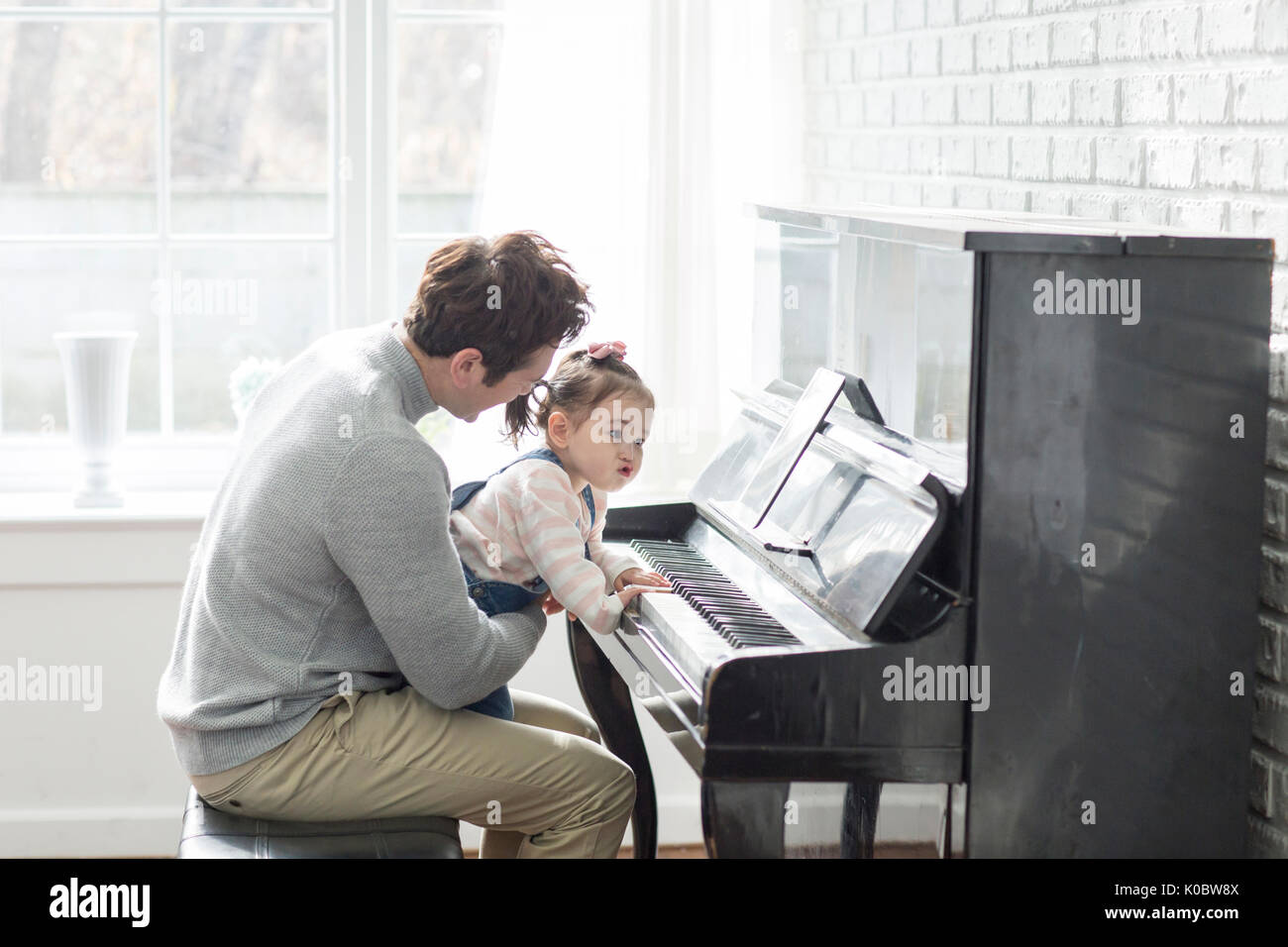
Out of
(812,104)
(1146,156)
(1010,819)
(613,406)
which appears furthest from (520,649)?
(812,104)

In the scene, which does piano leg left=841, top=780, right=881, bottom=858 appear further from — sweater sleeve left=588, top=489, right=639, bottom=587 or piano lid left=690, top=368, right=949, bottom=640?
sweater sleeve left=588, top=489, right=639, bottom=587

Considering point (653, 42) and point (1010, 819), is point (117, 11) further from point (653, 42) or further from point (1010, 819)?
point (1010, 819)

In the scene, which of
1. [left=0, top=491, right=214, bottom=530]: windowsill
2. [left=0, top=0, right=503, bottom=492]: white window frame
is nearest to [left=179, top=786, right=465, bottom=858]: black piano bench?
[left=0, top=491, right=214, bottom=530]: windowsill

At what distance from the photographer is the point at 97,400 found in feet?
10.9

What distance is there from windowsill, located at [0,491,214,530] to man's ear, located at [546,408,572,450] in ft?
4.19

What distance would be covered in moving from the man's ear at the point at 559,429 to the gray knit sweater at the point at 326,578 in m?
0.25

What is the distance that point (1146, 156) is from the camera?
2.14 meters

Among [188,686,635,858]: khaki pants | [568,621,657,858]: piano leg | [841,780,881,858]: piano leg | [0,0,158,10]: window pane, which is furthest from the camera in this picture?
[0,0,158,10]: window pane

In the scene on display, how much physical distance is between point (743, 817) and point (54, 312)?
2402 mm

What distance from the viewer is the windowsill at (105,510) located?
3203 mm

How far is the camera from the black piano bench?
191cm

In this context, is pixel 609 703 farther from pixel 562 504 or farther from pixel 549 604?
pixel 562 504
